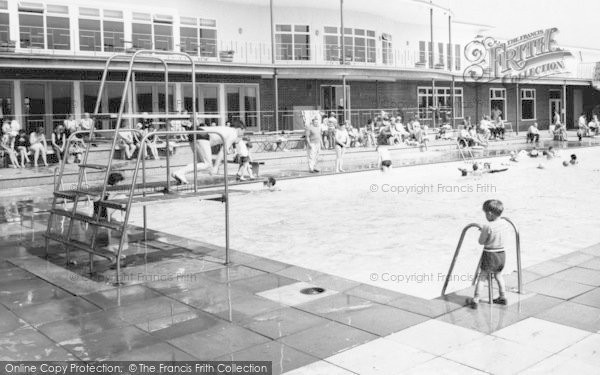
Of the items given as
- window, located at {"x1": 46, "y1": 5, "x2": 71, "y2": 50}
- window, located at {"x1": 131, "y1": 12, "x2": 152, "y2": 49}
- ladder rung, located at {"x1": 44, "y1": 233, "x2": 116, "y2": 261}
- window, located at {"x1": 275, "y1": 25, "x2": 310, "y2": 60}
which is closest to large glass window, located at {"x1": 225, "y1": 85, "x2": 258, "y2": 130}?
window, located at {"x1": 275, "y1": 25, "x2": 310, "y2": 60}

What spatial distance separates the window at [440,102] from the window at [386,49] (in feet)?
8.89

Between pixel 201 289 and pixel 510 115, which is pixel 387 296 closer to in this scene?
pixel 201 289

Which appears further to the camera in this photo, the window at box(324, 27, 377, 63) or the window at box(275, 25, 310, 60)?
the window at box(324, 27, 377, 63)

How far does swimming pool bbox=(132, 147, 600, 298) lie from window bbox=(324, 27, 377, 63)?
16.1m

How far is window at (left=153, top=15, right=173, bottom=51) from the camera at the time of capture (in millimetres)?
27672

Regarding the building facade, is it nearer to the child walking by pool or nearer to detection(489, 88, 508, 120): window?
detection(489, 88, 508, 120): window

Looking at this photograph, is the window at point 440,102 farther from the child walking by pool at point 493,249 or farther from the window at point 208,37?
the child walking by pool at point 493,249

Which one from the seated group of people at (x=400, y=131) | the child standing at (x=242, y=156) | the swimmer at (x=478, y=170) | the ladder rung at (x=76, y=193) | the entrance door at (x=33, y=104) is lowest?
the swimmer at (x=478, y=170)

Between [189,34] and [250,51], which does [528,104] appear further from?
[189,34]

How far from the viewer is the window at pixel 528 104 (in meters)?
45.6

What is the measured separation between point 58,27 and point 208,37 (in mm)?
6942

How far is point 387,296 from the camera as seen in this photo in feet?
21.5

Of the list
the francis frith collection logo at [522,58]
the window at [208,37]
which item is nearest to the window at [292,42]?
the window at [208,37]

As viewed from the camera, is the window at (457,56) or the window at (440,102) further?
the window at (457,56)
